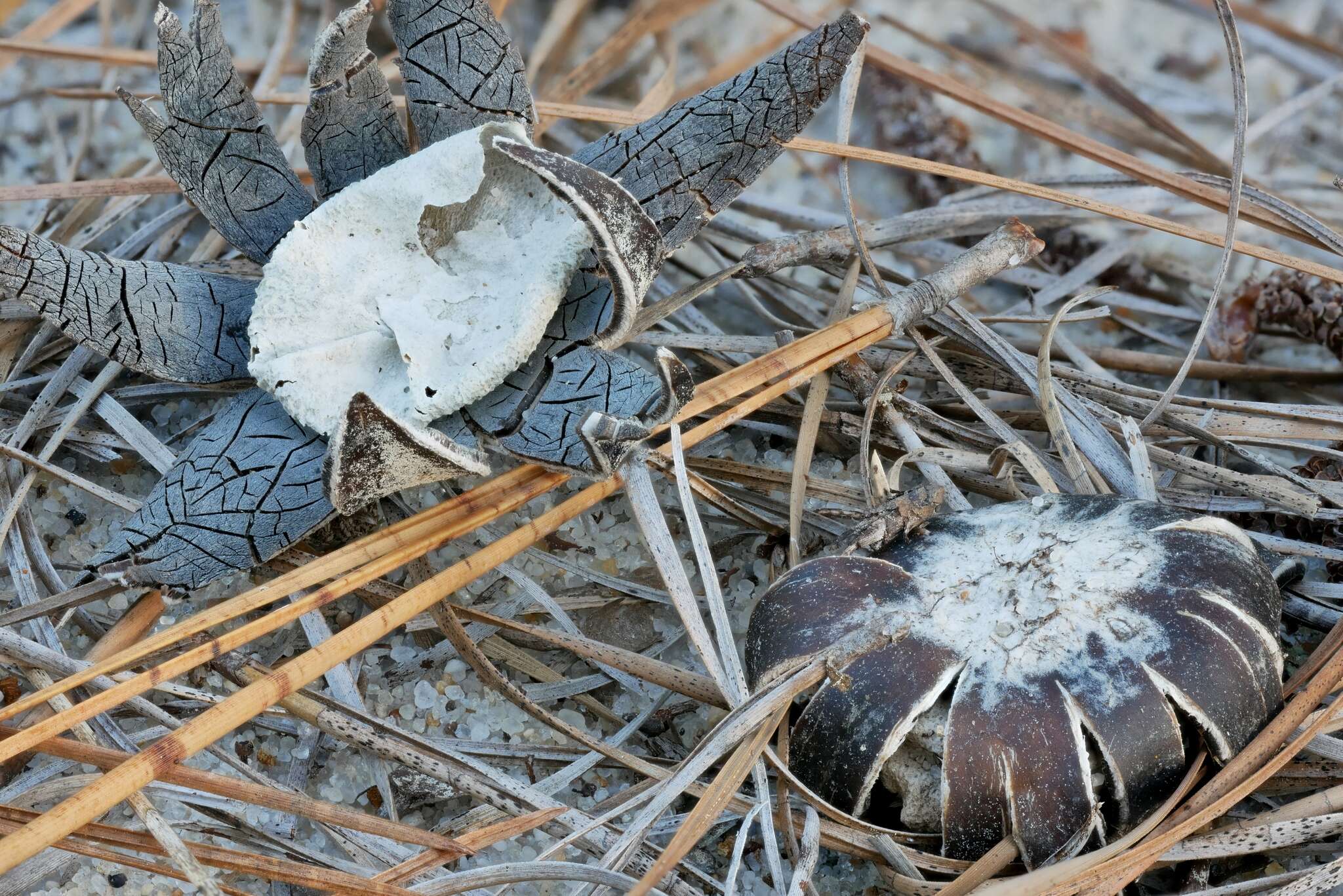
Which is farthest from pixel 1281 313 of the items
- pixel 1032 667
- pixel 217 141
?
pixel 217 141

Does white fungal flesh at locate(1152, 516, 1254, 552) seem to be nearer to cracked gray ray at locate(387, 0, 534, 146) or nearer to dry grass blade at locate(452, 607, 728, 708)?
dry grass blade at locate(452, 607, 728, 708)

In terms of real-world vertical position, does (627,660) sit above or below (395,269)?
below

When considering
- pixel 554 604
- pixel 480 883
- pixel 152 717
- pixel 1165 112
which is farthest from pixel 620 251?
pixel 1165 112

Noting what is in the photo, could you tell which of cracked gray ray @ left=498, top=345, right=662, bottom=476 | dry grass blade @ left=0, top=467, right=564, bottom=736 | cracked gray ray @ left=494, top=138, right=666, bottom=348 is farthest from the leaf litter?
cracked gray ray @ left=494, top=138, right=666, bottom=348

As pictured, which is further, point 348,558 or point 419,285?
point 419,285

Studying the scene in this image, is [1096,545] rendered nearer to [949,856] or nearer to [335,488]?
[949,856]

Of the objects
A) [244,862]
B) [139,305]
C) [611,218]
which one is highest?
[611,218]

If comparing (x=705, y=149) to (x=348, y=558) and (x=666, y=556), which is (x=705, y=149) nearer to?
(x=666, y=556)
